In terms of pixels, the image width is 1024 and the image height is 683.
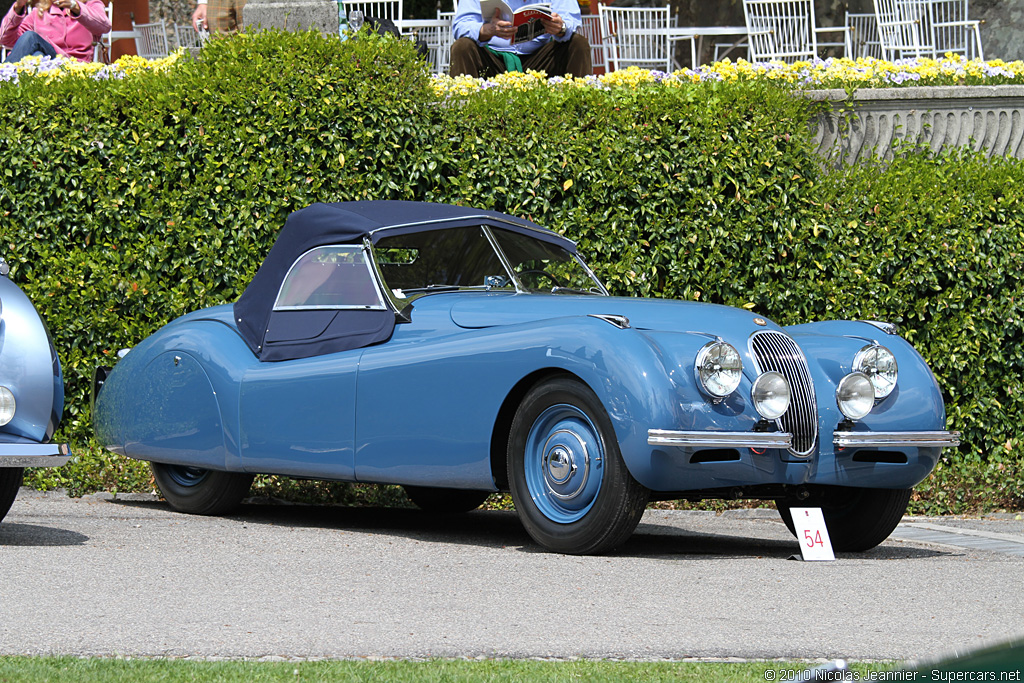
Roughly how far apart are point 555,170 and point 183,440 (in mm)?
2754

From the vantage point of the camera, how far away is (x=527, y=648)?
3.67m

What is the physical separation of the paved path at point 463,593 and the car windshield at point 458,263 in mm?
1189

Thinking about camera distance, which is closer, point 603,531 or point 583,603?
point 583,603

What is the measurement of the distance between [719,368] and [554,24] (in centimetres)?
624

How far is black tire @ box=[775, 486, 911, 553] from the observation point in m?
5.84

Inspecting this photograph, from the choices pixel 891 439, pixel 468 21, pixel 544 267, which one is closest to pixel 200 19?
pixel 468 21

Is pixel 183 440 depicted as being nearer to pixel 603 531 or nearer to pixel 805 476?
pixel 603 531

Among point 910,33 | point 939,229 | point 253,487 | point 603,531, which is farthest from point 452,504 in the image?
point 910,33

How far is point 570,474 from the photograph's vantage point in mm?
5328

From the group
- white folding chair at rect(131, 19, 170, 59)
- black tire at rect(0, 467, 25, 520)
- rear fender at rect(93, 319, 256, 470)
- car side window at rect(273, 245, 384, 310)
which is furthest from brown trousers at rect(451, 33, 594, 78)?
white folding chair at rect(131, 19, 170, 59)

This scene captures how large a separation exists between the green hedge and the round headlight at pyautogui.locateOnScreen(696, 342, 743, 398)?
273cm

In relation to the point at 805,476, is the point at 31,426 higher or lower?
higher

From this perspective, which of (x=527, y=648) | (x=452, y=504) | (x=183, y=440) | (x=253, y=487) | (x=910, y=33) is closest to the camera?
(x=527, y=648)

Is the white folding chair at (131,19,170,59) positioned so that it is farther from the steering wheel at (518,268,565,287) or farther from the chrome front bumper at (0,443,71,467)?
the chrome front bumper at (0,443,71,467)
